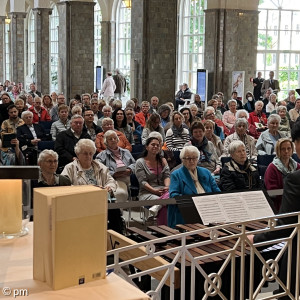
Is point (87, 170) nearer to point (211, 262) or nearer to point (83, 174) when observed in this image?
point (83, 174)

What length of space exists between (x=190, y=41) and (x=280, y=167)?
2101 centimetres

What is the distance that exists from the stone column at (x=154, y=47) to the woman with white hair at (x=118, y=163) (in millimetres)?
7856

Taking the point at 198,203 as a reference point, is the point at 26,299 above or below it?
above

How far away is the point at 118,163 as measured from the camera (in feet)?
28.1

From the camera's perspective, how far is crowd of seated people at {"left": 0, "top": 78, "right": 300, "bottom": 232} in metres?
7.07

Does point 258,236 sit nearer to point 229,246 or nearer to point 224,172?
point 229,246

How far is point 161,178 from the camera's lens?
8.16 m

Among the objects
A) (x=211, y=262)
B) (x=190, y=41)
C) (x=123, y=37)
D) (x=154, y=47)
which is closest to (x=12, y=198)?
(x=211, y=262)

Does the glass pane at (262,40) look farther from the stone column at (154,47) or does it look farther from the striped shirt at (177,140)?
the striped shirt at (177,140)

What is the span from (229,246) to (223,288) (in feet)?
0.95

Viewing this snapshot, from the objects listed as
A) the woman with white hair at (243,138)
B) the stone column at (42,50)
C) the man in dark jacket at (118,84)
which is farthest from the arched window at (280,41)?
the woman with white hair at (243,138)

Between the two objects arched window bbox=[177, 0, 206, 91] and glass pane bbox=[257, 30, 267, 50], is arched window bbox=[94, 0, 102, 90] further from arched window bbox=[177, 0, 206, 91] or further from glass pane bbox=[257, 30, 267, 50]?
glass pane bbox=[257, 30, 267, 50]

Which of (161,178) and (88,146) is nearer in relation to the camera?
(88,146)

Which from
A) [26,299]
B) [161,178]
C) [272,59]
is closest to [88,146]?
[161,178]
